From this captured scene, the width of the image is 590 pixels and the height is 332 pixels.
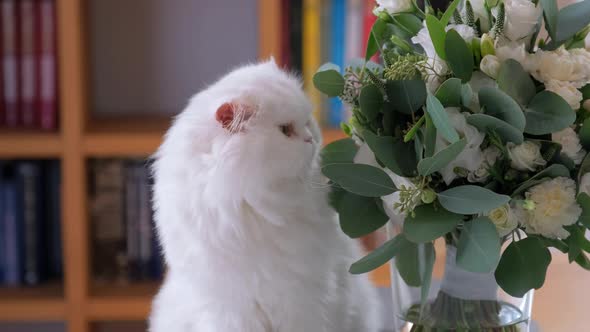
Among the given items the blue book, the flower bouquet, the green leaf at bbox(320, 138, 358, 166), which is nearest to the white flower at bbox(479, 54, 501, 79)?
the flower bouquet

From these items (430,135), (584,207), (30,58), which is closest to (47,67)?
(30,58)

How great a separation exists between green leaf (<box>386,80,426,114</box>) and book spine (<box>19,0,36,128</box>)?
1243mm

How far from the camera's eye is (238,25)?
1901mm

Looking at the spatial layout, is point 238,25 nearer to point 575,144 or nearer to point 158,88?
point 158,88

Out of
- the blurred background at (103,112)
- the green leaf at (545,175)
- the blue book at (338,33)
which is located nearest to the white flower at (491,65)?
the green leaf at (545,175)

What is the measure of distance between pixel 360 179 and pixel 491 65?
6.7 inches

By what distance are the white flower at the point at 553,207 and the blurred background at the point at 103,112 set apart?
0.94 meters

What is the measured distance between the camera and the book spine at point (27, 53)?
1663 mm

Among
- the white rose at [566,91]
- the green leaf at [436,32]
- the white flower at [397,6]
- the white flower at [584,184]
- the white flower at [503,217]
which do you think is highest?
the white flower at [397,6]

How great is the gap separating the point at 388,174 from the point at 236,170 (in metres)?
0.17

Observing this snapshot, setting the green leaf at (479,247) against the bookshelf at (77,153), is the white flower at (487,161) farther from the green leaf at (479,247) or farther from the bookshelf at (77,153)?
the bookshelf at (77,153)

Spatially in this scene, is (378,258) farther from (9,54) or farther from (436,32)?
(9,54)

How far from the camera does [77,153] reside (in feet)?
5.40

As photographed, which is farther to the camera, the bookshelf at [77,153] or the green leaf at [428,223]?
the bookshelf at [77,153]
